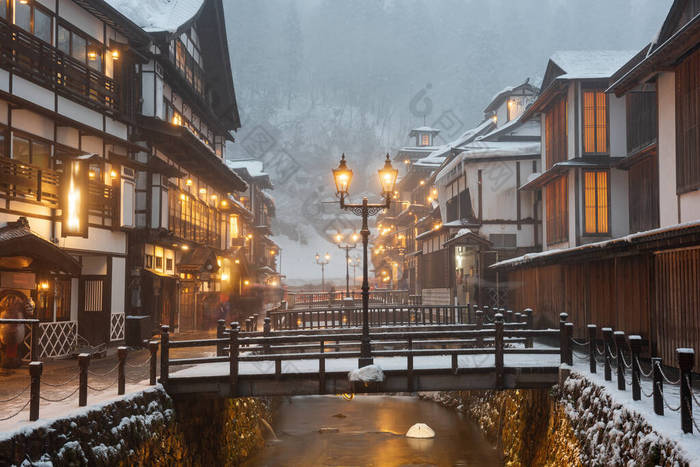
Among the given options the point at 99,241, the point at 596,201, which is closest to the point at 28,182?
the point at 99,241

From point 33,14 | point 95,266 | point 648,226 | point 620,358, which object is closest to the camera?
point 620,358

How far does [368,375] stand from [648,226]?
51.3 feet

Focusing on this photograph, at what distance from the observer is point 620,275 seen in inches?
676

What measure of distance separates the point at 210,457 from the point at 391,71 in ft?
570

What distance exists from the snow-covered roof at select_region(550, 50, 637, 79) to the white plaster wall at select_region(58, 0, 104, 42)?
19379 mm

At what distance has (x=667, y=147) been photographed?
58.0 ft

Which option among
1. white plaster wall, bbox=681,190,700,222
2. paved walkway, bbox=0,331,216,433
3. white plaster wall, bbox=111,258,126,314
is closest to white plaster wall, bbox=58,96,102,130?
white plaster wall, bbox=111,258,126,314

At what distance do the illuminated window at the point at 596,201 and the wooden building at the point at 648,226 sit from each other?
0.32ft

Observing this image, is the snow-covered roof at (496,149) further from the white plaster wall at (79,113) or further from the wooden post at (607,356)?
the wooden post at (607,356)

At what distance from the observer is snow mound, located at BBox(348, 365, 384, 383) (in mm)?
14680

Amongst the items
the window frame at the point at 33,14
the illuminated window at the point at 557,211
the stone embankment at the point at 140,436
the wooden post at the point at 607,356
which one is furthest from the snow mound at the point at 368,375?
the illuminated window at the point at 557,211

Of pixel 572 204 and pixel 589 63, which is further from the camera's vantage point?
pixel 589 63

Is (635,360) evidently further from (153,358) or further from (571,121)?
(571,121)

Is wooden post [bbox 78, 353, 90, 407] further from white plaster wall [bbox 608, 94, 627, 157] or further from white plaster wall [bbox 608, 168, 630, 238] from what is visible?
white plaster wall [bbox 608, 94, 627, 157]
